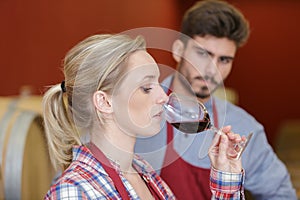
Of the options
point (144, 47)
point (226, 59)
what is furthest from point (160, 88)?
point (226, 59)

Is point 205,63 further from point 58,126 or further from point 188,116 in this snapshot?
point 58,126

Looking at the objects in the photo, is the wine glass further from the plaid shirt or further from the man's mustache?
the man's mustache

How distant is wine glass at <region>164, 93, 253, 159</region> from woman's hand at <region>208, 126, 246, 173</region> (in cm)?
1

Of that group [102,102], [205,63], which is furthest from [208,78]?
[102,102]

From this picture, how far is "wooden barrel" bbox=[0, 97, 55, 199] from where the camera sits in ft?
6.22

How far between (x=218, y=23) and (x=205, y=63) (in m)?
0.35

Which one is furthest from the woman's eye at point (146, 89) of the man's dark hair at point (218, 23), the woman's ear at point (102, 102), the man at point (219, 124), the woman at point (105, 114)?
the man's dark hair at point (218, 23)

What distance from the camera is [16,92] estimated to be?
9.77ft

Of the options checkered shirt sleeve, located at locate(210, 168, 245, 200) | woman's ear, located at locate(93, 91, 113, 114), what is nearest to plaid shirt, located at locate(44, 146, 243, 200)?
checkered shirt sleeve, located at locate(210, 168, 245, 200)

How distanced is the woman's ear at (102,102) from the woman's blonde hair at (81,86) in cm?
1

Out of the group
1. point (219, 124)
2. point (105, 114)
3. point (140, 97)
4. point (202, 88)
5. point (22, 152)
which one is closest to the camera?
point (140, 97)

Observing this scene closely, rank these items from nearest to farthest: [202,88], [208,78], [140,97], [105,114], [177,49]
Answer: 1. [140,97]
2. [105,114]
3. [177,49]
4. [208,78]
5. [202,88]

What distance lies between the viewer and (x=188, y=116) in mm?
1374

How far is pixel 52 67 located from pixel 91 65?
2037mm
